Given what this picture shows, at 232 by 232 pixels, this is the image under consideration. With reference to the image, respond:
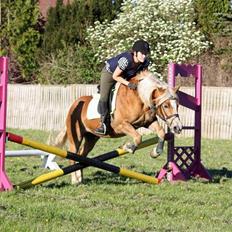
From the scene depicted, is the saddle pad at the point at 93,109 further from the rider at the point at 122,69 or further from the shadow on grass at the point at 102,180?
the shadow on grass at the point at 102,180

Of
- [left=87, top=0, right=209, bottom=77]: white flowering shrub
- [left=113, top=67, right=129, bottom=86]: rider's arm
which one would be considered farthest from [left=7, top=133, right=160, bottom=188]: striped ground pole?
[left=87, top=0, right=209, bottom=77]: white flowering shrub

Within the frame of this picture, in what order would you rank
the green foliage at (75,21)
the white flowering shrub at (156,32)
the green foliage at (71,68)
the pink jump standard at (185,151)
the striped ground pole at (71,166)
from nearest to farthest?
the striped ground pole at (71,166) < the pink jump standard at (185,151) < the green foliage at (71,68) < the white flowering shrub at (156,32) < the green foliage at (75,21)

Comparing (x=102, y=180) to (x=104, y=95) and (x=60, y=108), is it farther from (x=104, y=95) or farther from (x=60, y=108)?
(x=60, y=108)

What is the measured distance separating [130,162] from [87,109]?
4086mm

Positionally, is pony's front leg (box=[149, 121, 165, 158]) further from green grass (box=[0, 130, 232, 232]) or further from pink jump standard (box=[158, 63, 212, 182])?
pink jump standard (box=[158, 63, 212, 182])

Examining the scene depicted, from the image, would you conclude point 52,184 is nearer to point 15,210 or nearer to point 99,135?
point 99,135

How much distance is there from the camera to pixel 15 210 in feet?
26.7

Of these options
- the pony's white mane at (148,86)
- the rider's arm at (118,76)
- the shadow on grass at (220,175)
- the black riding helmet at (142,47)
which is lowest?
the shadow on grass at (220,175)

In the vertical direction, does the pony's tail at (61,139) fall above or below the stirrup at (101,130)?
below

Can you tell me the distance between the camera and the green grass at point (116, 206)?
24.6ft

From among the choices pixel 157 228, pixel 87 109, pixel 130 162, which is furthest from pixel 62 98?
pixel 157 228

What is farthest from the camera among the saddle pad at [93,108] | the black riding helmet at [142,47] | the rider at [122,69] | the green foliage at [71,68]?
the green foliage at [71,68]

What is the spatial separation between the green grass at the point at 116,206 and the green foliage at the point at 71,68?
66.7ft

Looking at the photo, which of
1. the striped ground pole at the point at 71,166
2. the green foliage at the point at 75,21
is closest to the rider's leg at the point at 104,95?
the striped ground pole at the point at 71,166
